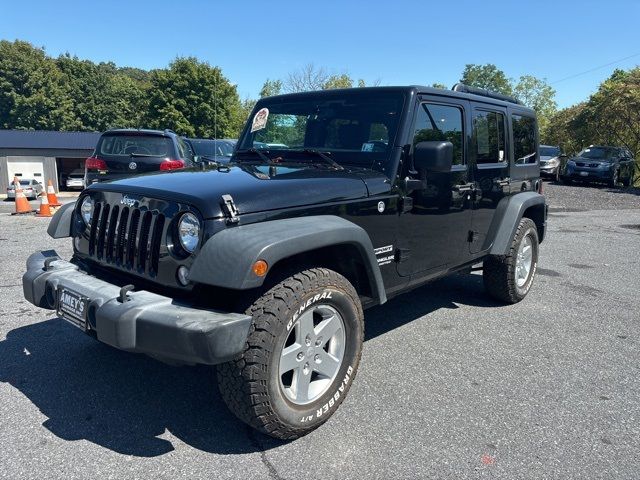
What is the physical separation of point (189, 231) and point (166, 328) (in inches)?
20.3

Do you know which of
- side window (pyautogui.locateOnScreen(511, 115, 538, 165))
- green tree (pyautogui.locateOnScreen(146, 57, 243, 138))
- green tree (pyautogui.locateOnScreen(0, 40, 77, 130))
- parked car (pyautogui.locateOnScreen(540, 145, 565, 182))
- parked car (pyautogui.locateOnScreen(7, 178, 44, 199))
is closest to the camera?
side window (pyautogui.locateOnScreen(511, 115, 538, 165))

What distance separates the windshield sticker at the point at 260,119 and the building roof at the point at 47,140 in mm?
29320

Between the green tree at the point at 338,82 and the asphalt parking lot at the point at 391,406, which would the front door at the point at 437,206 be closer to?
the asphalt parking lot at the point at 391,406

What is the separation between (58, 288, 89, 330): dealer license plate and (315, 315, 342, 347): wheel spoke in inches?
48.7

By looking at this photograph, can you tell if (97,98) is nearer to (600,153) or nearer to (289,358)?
(600,153)

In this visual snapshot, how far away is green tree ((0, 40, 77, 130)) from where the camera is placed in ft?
151

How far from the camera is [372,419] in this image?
2.88 meters

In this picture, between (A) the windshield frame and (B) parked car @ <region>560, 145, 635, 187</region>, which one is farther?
(B) parked car @ <region>560, 145, 635, 187</region>

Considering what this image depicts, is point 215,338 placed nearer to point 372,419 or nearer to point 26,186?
point 372,419

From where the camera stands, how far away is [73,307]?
107 inches

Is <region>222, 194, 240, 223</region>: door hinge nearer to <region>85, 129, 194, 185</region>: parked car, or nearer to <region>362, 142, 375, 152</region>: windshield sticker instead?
<region>362, 142, 375, 152</region>: windshield sticker

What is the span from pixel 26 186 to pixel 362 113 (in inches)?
843

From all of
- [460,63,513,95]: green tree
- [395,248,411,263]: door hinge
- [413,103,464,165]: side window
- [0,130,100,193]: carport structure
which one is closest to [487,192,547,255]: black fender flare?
[413,103,464,165]: side window

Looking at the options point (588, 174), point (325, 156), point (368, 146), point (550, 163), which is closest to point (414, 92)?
point (368, 146)
